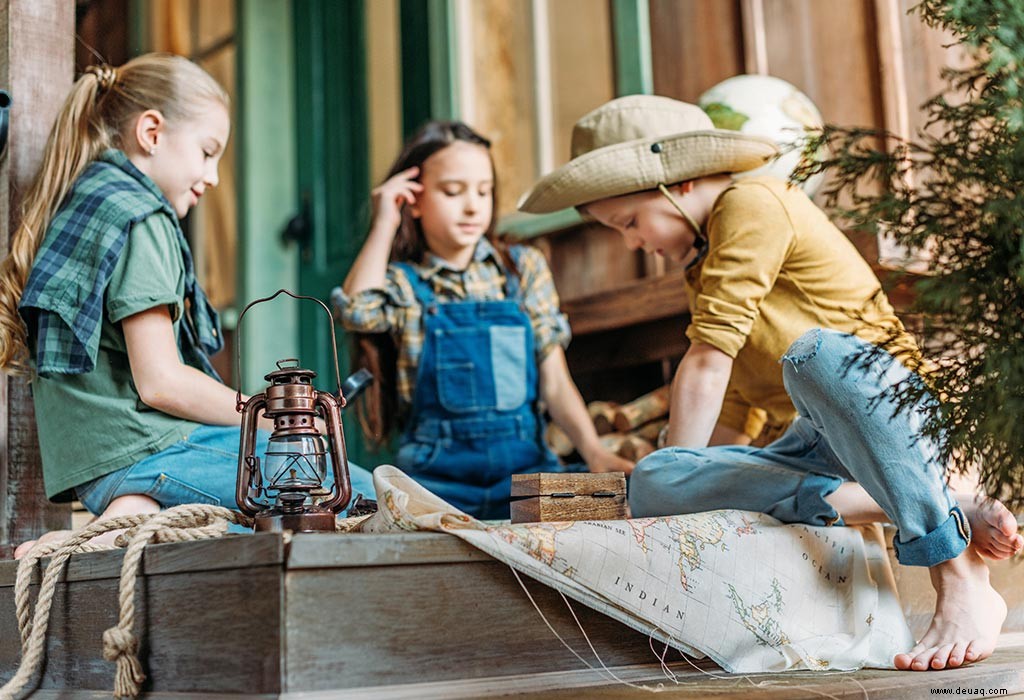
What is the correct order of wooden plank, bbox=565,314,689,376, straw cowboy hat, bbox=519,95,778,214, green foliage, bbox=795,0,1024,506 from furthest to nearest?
wooden plank, bbox=565,314,689,376 → straw cowboy hat, bbox=519,95,778,214 → green foliage, bbox=795,0,1024,506

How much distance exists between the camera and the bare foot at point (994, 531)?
151cm

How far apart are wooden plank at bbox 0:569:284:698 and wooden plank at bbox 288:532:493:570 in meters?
0.04

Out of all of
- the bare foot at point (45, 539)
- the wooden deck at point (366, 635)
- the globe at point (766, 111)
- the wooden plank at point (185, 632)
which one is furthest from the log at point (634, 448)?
the wooden plank at point (185, 632)

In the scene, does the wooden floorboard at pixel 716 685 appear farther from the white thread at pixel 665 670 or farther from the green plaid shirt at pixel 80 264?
the green plaid shirt at pixel 80 264

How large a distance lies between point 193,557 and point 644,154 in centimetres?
113

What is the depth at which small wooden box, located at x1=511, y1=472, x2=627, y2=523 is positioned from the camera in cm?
156

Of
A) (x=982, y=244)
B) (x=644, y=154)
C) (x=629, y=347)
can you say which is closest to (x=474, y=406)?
(x=629, y=347)

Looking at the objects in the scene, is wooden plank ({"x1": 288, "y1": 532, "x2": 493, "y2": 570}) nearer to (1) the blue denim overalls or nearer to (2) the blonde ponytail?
(2) the blonde ponytail

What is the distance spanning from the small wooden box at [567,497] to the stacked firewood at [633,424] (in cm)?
102

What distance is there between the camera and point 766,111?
8.32ft

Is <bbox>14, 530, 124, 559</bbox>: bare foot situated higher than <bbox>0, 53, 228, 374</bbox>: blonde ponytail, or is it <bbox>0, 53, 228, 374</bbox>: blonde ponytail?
<bbox>0, 53, 228, 374</bbox>: blonde ponytail

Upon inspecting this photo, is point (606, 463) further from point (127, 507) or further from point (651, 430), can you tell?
point (127, 507)

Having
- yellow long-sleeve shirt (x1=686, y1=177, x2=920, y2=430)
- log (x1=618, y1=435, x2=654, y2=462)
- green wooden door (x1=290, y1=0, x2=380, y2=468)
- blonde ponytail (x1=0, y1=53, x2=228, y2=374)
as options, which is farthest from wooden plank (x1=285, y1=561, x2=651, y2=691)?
green wooden door (x1=290, y1=0, x2=380, y2=468)

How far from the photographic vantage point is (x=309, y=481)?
4.50ft
